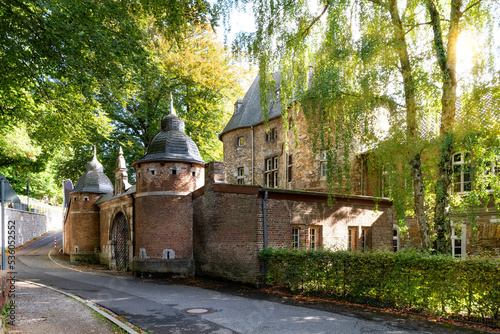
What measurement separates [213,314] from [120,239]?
1390 centimetres

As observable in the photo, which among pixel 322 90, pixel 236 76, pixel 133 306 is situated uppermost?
pixel 236 76

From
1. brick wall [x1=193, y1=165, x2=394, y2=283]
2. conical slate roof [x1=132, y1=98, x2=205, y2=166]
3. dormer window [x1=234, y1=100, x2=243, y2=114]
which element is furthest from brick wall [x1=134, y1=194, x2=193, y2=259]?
dormer window [x1=234, y1=100, x2=243, y2=114]

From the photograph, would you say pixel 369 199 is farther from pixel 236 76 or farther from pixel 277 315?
pixel 236 76

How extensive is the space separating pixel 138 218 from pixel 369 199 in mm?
10131

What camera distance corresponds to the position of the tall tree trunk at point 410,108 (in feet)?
33.3

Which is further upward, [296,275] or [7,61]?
[7,61]

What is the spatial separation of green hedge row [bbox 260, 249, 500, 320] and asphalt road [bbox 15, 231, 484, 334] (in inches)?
33.6

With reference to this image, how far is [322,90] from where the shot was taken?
10570mm

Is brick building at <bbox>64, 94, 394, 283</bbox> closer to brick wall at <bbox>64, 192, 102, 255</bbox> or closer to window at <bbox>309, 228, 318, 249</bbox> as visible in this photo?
window at <bbox>309, 228, 318, 249</bbox>

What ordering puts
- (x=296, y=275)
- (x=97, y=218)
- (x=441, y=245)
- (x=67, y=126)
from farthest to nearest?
(x=97, y=218) → (x=67, y=126) → (x=296, y=275) → (x=441, y=245)

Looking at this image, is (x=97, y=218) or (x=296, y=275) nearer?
(x=296, y=275)

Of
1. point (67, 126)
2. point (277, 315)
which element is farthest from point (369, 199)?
point (67, 126)

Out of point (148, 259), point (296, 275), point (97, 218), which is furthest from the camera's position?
point (97, 218)

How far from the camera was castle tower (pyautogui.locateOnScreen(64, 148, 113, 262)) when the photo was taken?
2559cm
